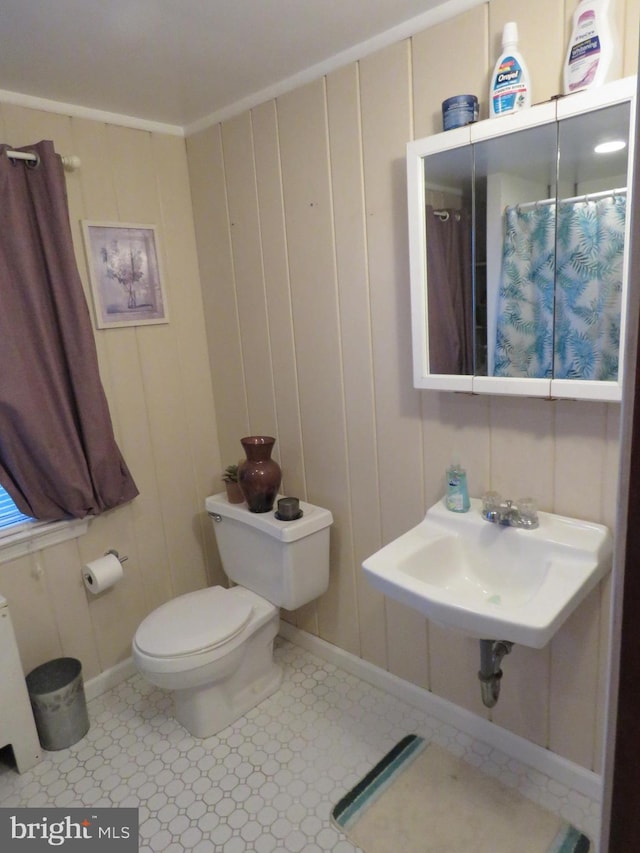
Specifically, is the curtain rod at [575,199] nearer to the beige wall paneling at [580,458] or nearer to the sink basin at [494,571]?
the beige wall paneling at [580,458]

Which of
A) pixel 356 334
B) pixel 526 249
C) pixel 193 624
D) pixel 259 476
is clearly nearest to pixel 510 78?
pixel 526 249

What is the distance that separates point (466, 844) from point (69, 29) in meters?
2.46

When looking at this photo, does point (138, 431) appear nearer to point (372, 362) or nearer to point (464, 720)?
point (372, 362)

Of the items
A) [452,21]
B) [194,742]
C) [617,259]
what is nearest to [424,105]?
[452,21]

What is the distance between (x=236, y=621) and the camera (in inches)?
76.4

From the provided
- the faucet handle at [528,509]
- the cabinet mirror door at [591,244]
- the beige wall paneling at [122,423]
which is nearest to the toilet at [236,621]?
the beige wall paneling at [122,423]

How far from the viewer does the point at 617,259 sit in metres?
1.29

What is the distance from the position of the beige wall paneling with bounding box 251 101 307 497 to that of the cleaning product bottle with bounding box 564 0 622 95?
1029 millimetres

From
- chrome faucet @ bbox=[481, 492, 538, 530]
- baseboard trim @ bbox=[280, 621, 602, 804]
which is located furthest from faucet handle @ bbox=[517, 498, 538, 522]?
baseboard trim @ bbox=[280, 621, 602, 804]

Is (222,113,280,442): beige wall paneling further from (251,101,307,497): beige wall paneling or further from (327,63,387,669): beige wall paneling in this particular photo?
(327,63,387,669): beige wall paneling

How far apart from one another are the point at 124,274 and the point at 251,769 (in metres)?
1.85

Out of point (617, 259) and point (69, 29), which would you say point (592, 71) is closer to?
point (617, 259)

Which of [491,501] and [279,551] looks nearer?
[491,501]

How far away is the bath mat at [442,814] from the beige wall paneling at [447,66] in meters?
1.95
